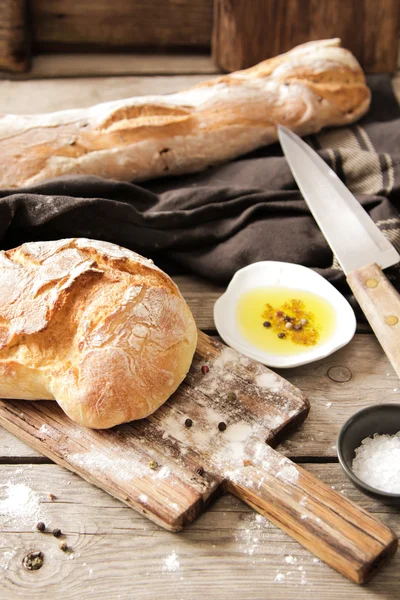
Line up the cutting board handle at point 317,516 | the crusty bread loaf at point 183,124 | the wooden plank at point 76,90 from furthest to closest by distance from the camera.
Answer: the wooden plank at point 76,90 → the crusty bread loaf at point 183,124 → the cutting board handle at point 317,516

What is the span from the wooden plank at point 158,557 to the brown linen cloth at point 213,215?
726mm

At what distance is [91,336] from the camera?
1.40 m

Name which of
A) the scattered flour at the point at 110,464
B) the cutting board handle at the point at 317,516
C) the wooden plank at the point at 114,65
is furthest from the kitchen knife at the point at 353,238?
the wooden plank at the point at 114,65

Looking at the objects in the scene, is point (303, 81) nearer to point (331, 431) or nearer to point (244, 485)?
point (331, 431)

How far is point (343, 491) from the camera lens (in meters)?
1.36

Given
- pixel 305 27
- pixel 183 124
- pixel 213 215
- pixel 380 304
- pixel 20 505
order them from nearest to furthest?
pixel 20 505, pixel 380 304, pixel 213 215, pixel 183 124, pixel 305 27

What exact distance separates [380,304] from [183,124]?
0.88 m

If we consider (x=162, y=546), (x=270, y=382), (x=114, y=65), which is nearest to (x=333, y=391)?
(x=270, y=382)

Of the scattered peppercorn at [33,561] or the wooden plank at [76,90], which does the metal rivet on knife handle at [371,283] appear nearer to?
the scattered peppercorn at [33,561]

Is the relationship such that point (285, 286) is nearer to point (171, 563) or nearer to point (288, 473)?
point (288, 473)

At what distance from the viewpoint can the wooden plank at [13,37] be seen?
270 cm

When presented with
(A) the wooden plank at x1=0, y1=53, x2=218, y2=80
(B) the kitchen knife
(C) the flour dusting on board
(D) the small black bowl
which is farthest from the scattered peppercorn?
(A) the wooden plank at x1=0, y1=53, x2=218, y2=80

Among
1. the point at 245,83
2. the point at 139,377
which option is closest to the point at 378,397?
the point at 139,377

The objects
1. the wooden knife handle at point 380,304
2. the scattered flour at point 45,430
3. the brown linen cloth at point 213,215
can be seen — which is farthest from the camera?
the brown linen cloth at point 213,215
